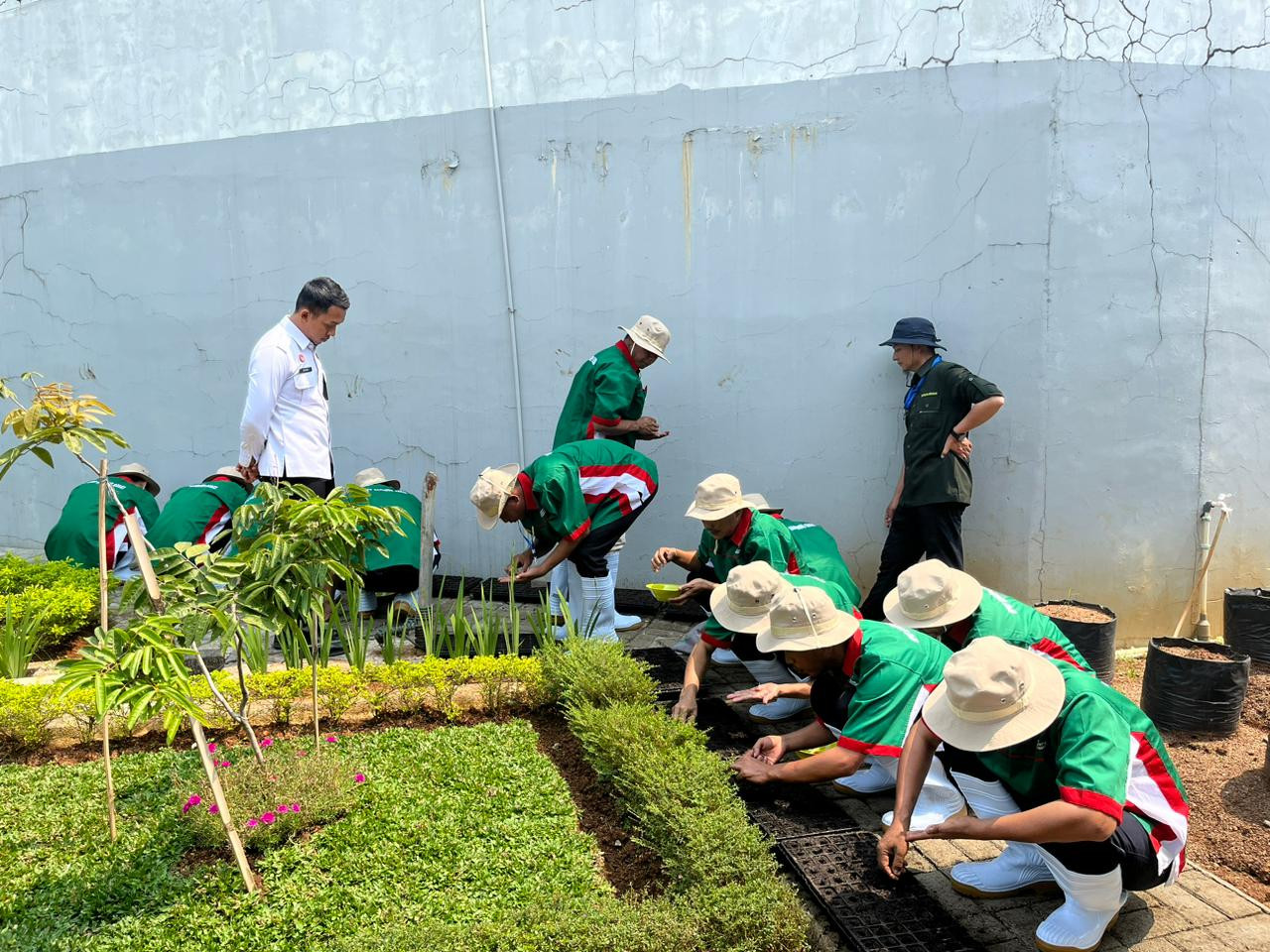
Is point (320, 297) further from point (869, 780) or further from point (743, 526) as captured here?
point (869, 780)

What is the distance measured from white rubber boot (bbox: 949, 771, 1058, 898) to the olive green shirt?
2.33 metres

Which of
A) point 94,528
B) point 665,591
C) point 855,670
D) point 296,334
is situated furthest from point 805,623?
point 94,528

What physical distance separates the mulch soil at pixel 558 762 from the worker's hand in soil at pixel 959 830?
92 centimetres

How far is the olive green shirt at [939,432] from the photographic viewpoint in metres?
5.09

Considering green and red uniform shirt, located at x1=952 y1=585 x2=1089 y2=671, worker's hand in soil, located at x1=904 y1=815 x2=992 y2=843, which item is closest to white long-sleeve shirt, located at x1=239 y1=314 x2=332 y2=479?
green and red uniform shirt, located at x1=952 y1=585 x2=1089 y2=671

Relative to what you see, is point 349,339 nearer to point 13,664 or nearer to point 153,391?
point 153,391

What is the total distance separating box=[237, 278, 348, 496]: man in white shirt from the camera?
5078 millimetres

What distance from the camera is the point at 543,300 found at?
6488mm

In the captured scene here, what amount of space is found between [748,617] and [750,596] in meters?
0.10

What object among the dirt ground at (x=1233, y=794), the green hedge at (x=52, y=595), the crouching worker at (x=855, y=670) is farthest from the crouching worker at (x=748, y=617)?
the green hedge at (x=52, y=595)

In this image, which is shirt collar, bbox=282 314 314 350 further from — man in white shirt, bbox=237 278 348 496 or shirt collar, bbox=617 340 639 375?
shirt collar, bbox=617 340 639 375

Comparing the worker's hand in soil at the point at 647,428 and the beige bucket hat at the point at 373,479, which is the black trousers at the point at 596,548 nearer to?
the worker's hand in soil at the point at 647,428

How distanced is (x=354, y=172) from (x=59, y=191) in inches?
110

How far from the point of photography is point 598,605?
5.38m
